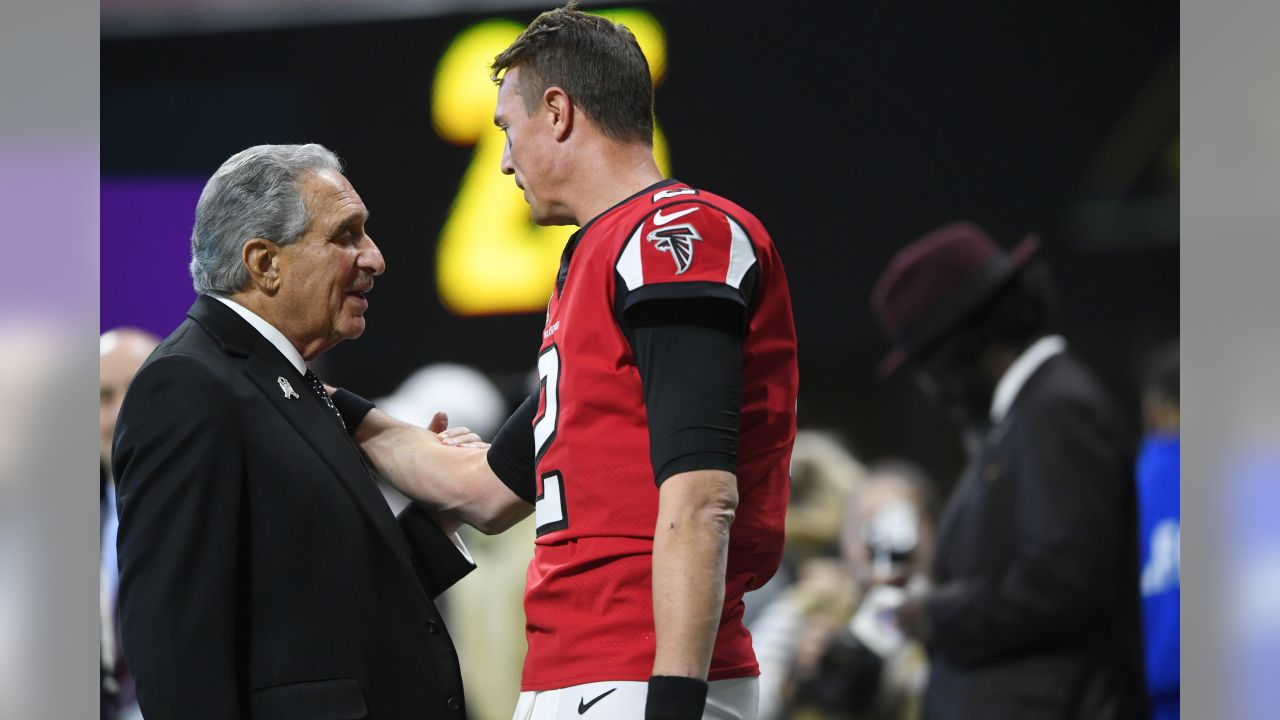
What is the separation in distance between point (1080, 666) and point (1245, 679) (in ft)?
1.78

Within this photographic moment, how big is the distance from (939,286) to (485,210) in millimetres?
1789

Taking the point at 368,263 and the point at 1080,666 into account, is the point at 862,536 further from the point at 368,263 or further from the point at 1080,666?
the point at 368,263

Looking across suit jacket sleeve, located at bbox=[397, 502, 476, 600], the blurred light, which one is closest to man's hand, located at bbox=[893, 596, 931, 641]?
the blurred light

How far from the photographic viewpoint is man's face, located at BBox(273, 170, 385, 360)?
209 cm

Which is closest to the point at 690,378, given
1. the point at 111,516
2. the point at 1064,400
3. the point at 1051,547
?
Result: the point at 1051,547

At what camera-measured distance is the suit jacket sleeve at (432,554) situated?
2236mm

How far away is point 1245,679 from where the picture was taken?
143 inches

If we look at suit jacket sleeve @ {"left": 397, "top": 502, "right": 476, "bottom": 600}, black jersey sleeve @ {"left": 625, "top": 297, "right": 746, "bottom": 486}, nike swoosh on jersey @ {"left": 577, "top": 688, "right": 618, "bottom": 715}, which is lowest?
nike swoosh on jersey @ {"left": 577, "top": 688, "right": 618, "bottom": 715}

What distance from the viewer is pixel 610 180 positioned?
186 cm

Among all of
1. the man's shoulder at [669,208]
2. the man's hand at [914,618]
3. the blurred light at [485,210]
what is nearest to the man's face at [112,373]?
the blurred light at [485,210]

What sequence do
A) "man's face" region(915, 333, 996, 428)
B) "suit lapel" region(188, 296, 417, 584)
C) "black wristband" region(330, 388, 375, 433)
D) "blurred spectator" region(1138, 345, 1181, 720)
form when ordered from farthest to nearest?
1. "blurred spectator" region(1138, 345, 1181, 720)
2. "man's face" region(915, 333, 996, 428)
3. "black wristband" region(330, 388, 375, 433)
4. "suit lapel" region(188, 296, 417, 584)

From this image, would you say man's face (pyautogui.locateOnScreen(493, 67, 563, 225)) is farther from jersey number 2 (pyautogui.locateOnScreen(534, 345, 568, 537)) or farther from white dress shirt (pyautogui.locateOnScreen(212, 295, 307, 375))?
white dress shirt (pyautogui.locateOnScreen(212, 295, 307, 375))

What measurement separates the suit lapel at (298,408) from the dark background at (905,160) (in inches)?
133

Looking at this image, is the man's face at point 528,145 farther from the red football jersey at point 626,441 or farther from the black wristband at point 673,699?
the black wristband at point 673,699
